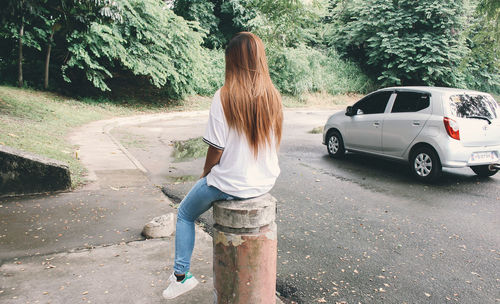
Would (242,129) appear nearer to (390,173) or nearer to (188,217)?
(188,217)

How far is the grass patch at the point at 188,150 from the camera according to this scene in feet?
31.6

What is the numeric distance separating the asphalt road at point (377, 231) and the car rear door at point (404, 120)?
0.65m

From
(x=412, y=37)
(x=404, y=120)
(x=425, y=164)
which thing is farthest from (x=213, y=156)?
(x=412, y=37)

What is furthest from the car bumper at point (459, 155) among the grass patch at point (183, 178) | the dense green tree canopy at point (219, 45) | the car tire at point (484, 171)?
the grass patch at point (183, 178)

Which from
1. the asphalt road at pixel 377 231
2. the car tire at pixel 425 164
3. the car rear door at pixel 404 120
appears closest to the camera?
the asphalt road at pixel 377 231

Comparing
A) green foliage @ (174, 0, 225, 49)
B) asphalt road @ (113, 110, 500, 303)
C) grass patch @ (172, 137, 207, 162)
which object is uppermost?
green foliage @ (174, 0, 225, 49)

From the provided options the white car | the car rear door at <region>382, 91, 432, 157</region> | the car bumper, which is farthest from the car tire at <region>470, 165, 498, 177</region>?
the car rear door at <region>382, 91, 432, 157</region>

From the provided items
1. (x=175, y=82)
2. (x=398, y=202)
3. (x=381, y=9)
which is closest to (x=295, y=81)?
(x=381, y=9)

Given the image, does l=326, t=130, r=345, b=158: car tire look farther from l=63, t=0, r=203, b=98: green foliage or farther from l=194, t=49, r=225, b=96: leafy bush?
l=194, t=49, r=225, b=96: leafy bush

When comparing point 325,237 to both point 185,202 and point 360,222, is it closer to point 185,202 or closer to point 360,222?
point 360,222

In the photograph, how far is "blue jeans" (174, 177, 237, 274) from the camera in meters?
2.75

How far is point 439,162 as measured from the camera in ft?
24.3

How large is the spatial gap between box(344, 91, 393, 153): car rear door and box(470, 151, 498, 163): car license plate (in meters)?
1.86

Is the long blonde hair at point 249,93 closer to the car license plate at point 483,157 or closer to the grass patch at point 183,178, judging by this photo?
the grass patch at point 183,178
